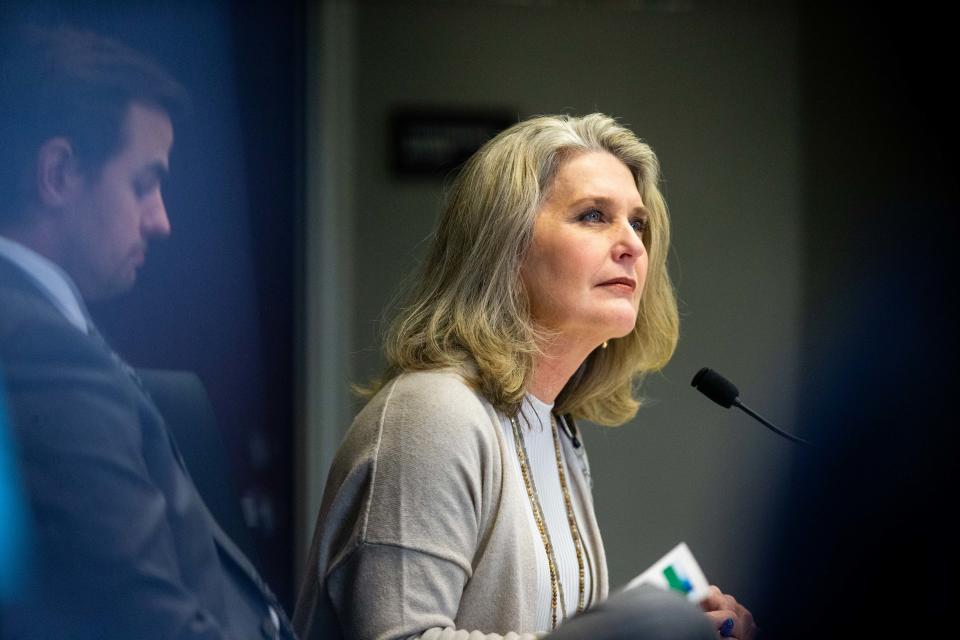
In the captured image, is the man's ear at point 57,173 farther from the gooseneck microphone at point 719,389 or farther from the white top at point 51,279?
the gooseneck microphone at point 719,389

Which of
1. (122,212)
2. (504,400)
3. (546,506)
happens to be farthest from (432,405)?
(122,212)

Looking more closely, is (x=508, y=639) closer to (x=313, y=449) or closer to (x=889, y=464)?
(x=889, y=464)

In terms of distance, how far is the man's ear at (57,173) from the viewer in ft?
2.14

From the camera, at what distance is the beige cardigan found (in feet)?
3.43

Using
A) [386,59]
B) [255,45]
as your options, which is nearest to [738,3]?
[386,59]

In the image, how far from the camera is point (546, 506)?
4.13 ft

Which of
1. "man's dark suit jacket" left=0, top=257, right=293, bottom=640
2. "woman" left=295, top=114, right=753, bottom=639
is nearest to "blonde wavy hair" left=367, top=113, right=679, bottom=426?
"woman" left=295, top=114, right=753, bottom=639

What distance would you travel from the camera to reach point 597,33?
339cm

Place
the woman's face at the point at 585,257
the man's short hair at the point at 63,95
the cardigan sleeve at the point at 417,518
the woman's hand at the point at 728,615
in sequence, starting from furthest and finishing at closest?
1. the woman's face at the point at 585,257
2. the woman's hand at the point at 728,615
3. the cardigan sleeve at the point at 417,518
4. the man's short hair at the point at 63,95

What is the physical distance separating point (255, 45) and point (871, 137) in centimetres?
223

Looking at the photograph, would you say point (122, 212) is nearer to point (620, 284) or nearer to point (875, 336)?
point (620, 284)

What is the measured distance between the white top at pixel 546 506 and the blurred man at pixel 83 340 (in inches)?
19.1

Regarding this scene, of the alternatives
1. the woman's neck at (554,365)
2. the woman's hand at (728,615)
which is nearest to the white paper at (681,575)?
the woman's hand at (728,615)

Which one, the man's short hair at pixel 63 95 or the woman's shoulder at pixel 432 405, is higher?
the man's short hair at pixel 63 95
